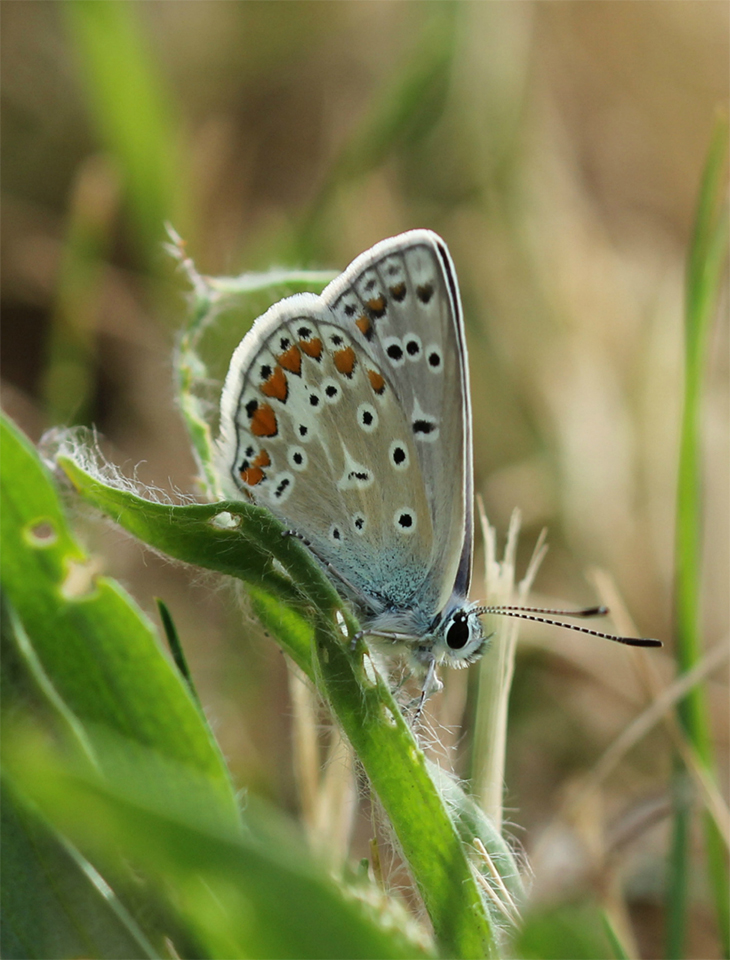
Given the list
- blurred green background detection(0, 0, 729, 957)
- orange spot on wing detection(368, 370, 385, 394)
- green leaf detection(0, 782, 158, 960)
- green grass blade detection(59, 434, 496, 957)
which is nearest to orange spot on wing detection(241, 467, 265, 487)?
orange spot on wing detection(368, 370, 385, 394)

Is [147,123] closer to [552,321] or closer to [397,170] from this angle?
[397,170]

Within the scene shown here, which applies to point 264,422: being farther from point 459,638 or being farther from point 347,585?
point 459,638

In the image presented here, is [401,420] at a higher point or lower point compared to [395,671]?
higher

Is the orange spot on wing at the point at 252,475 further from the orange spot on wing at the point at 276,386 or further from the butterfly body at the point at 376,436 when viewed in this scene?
the orange spot on wing at the point at 276,386

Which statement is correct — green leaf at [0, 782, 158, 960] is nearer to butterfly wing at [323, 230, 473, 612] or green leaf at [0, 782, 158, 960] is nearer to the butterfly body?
the butterfly body

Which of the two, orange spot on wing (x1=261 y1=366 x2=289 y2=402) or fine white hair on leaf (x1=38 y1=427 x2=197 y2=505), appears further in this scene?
orange spot on wing (x1=261 y1=366 x2=289 y2=402)

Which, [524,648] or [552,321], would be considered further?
[552,321]

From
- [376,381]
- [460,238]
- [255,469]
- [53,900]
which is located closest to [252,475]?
[255,469]

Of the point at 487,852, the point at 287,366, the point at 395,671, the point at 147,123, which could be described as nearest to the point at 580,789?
the point at 395,671
